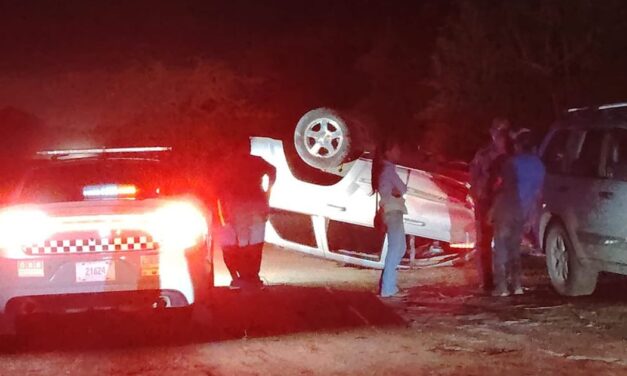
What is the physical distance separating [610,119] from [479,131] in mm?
15977

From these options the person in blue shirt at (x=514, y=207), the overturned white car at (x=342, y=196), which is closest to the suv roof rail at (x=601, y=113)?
the person in blue shirt at (x=514, y=207)

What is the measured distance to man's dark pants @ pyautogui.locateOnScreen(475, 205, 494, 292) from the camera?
11.4 meters

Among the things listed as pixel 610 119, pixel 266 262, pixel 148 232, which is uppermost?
pixel 610 119

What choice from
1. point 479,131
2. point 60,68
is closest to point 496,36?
point 479,131

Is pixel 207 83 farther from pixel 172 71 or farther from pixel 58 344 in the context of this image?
pixel 58 344

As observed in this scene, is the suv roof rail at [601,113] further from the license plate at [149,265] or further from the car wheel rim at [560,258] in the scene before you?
the license plate at [149,265]

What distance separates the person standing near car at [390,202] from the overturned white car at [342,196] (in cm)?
128

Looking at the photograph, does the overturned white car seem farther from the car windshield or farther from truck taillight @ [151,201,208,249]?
truck taillight @ [151,201,208,249]

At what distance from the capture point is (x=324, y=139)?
12.6 metres

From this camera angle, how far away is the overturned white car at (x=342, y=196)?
41.3ft

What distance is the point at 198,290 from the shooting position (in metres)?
8.73

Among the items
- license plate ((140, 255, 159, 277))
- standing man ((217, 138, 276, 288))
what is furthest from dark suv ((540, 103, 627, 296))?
license plate ((140, 255, 159, 277))

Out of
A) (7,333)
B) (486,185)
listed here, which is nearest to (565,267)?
(486,185)

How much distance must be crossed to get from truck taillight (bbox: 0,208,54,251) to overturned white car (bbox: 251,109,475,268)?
15.4ft
